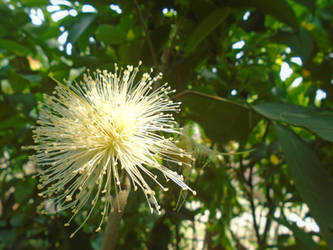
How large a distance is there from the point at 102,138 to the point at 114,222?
214 millimetres

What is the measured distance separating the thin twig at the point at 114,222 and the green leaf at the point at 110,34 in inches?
20.9

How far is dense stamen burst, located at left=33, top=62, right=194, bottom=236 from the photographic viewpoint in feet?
2.24

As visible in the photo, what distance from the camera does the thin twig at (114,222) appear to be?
0.61 meters

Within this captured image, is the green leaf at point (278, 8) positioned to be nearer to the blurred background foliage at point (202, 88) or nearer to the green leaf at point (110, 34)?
the blurred background foliage at point (202, 88)

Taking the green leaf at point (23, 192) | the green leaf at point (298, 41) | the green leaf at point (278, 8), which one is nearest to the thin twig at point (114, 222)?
the green leaf at point (23, 192)

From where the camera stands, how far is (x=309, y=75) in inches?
51.7

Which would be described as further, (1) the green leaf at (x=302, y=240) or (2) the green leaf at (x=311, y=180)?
(1) the green leaf at (x=302, y=240)

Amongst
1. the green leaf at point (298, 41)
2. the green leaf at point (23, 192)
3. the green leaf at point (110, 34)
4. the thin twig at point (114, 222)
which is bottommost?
the thin twig at point (114, 222)

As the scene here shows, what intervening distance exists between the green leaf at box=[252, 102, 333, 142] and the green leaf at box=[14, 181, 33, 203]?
75 cm

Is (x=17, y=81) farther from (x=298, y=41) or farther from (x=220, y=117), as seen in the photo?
(x=298, y=41)

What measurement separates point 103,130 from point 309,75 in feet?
3.39

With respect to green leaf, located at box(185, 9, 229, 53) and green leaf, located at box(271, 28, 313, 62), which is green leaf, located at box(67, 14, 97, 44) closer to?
green leaf, located at box(185, 9, 229, 53)

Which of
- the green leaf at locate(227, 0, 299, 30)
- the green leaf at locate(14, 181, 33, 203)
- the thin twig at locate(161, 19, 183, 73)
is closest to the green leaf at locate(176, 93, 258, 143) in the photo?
the thin twig at locate(161, 19, 183, 73)

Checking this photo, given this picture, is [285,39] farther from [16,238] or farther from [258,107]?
[16,238]
